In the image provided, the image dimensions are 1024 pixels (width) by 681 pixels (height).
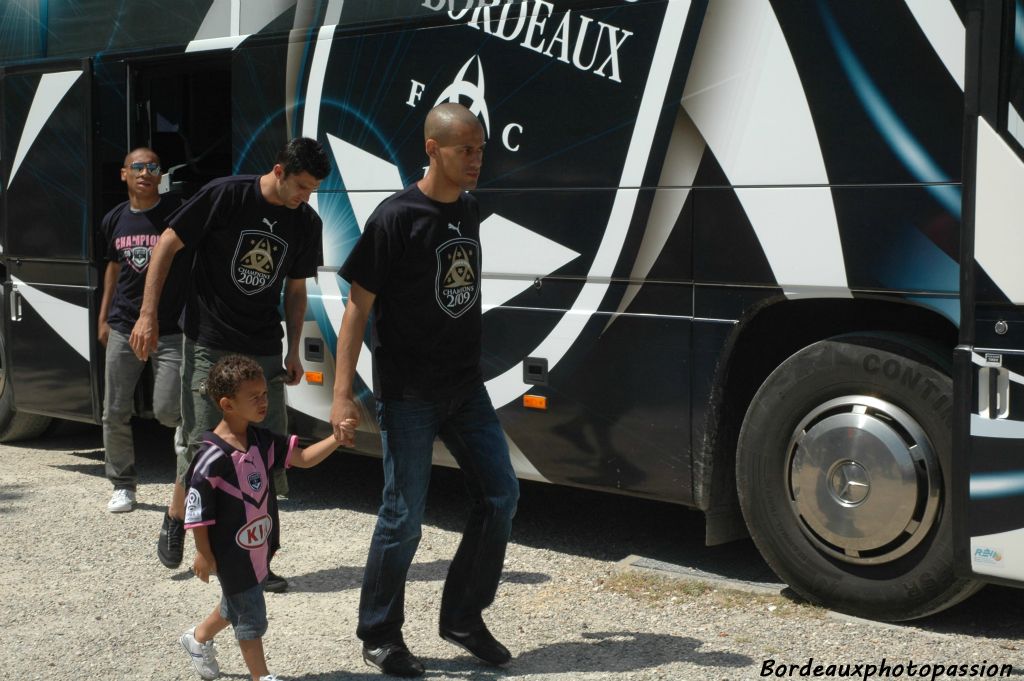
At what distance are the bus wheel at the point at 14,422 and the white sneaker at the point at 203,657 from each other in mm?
4936

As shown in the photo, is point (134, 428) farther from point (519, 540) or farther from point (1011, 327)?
point (1011, 327)

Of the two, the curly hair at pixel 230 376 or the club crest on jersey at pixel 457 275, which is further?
the club crest on jersey at pixel 457 275

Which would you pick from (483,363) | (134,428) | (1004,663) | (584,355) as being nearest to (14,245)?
(134,428)

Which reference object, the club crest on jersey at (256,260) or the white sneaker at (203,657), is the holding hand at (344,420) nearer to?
the white sneaker at (203,657)

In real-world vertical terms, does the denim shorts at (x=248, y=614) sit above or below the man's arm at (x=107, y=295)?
below

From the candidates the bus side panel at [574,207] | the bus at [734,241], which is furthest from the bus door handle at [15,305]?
the bus side panel at [574,207]

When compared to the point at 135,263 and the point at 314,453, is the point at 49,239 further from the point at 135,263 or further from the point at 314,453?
the point at 314,453

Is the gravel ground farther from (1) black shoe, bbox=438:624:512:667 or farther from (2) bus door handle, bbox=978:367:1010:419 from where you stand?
(2) bus door handle, bbox=978:367:1010:419

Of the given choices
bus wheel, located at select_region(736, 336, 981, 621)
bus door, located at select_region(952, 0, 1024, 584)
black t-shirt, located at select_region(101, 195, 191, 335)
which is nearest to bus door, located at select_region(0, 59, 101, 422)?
black t-shirt, located at select_region(101, 195, 191, 335)

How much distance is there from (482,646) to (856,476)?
5.09 feet

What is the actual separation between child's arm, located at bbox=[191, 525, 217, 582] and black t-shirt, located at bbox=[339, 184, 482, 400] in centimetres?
74

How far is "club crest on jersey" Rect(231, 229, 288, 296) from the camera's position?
5410 millimetres

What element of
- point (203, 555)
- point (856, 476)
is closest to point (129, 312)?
point (203, 555)

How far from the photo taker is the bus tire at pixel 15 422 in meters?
8.77
